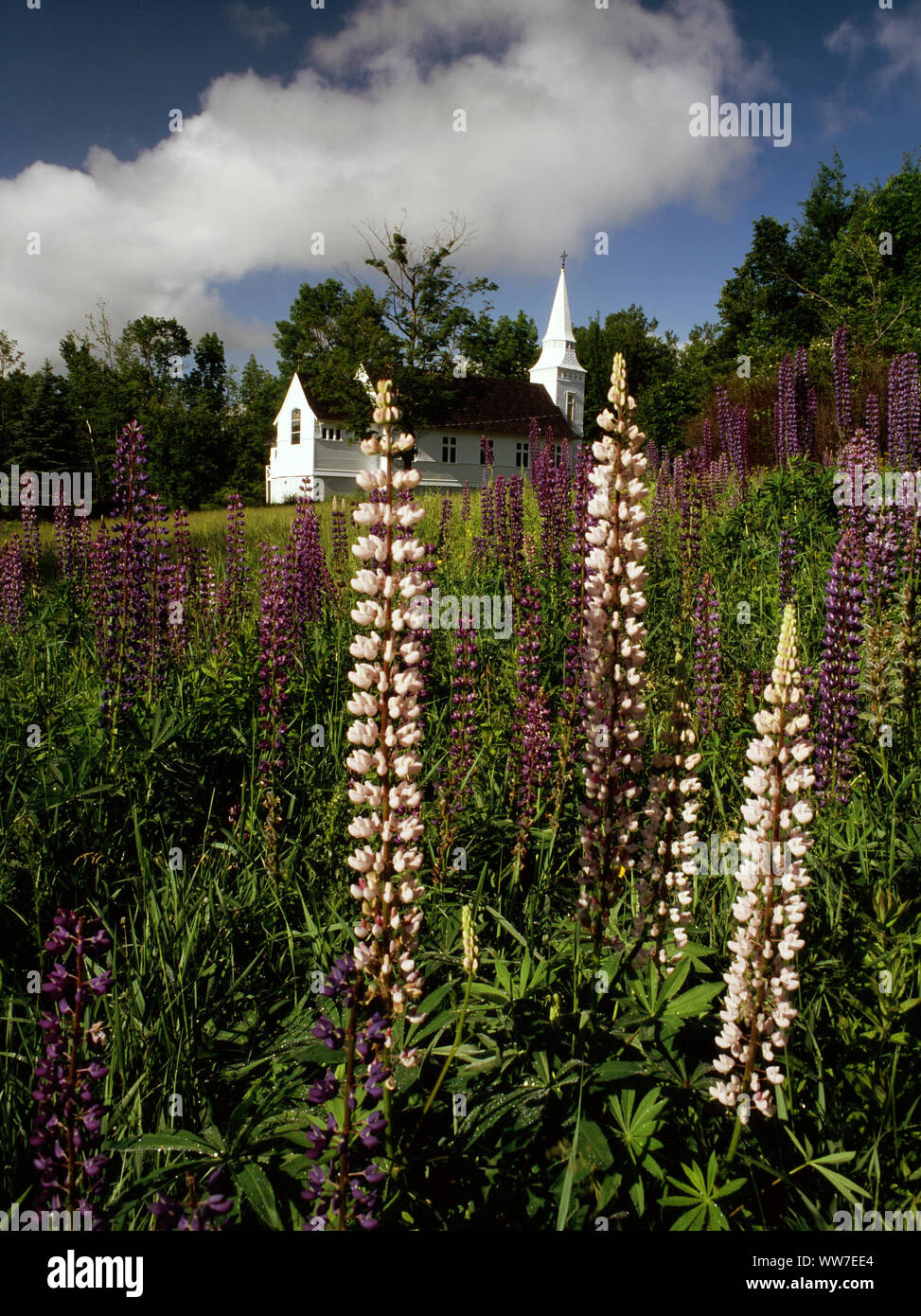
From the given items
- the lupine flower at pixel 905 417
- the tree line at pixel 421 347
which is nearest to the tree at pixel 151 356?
the tree line at pixel 421 347

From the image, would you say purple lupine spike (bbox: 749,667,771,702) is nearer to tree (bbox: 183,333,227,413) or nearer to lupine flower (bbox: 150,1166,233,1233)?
lupine flower (bbox: 150,1166,233,1233)

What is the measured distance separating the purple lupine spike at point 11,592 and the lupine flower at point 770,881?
6105mm

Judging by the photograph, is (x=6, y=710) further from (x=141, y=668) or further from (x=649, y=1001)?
(x=649, y=1001)

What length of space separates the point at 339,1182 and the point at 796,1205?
1.21 metres

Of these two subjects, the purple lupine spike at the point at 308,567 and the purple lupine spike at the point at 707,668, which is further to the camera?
the purple lupine spike at the point at 308,567

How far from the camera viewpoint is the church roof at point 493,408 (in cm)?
5131

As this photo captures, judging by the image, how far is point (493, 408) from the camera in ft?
187

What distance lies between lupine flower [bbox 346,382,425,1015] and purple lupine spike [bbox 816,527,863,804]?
2.38 meters

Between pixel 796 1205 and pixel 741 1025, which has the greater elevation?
pixel 741 1025

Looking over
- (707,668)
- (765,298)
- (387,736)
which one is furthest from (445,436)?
(387,736)

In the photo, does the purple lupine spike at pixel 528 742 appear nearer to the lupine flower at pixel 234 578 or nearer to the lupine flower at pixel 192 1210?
the lupine flower at pixel 192 1210

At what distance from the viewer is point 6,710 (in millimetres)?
4234

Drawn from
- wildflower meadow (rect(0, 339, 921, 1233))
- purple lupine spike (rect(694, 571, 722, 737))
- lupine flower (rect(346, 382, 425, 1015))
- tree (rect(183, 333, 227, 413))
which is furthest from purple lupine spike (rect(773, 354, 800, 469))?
tree (rect(183, 333, 227, 413))
